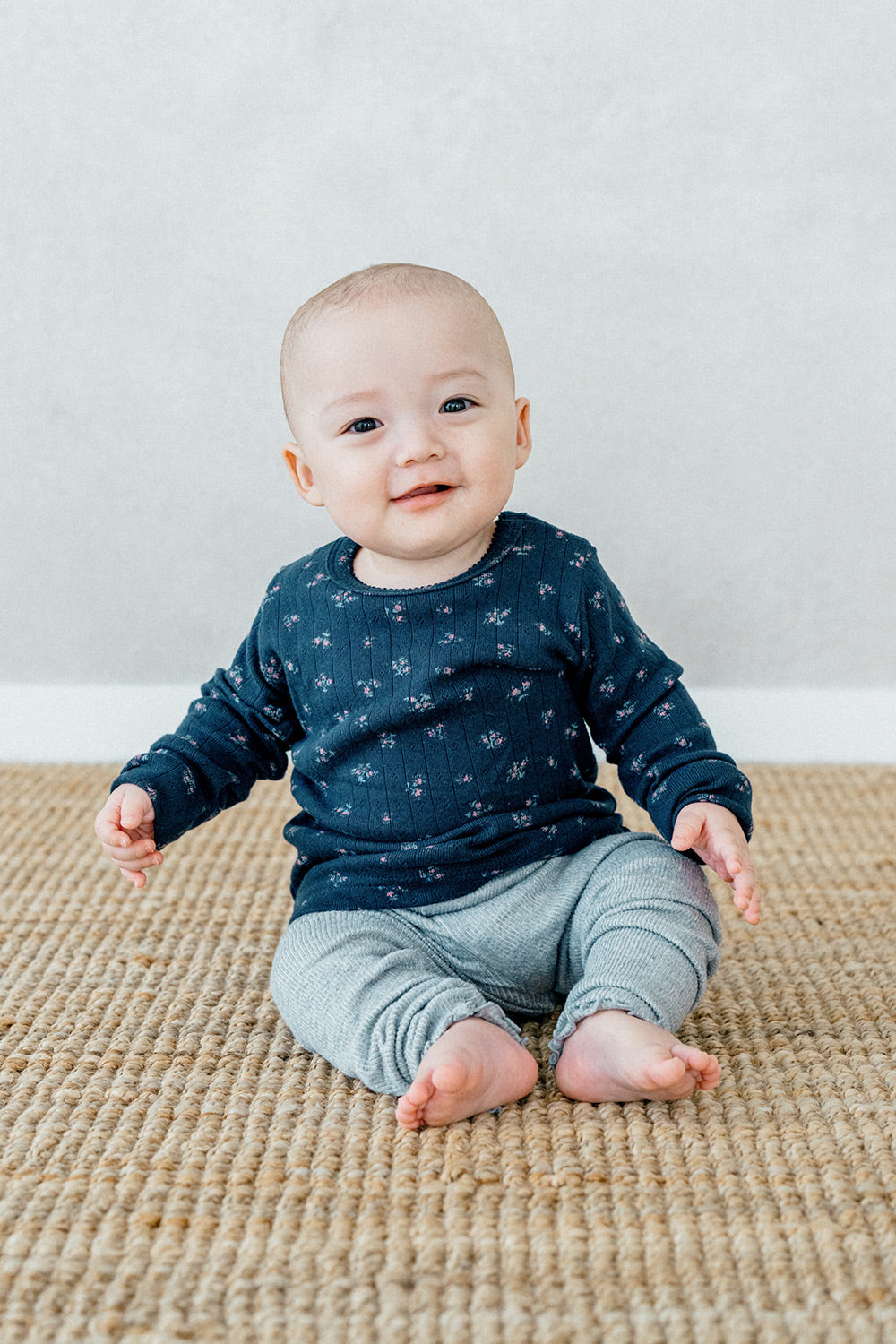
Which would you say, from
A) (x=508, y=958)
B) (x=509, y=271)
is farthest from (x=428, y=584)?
(x=509, y=271)

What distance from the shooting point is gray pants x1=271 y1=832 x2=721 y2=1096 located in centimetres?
74

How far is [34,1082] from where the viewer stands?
76cm

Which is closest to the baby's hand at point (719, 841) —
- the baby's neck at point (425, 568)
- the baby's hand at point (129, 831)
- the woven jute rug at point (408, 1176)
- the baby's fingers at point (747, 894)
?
the baby's fingers at point (747, 894)

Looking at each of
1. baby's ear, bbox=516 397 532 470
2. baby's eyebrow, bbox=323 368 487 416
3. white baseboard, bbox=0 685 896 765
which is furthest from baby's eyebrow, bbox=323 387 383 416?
white baseboard, bbox=0 685 896 765

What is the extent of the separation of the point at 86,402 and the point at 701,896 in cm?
95

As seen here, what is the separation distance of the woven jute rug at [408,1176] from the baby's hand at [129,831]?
108mm

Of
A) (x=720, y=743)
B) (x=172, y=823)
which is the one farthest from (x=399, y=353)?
(x=720, y=743)

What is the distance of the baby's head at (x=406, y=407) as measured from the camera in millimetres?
798

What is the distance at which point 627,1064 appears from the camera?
0.69m

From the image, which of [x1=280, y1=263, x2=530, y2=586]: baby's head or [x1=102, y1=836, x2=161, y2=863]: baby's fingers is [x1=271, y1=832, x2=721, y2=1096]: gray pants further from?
[x1=280, y1=263, x2=530, y2=586]: baby's head

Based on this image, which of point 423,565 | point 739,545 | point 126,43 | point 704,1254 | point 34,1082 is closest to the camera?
point 704,1254

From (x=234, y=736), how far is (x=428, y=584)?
0.59 feet

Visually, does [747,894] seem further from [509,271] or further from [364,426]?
[509,271]

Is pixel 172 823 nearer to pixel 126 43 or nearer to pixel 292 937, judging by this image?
pixel 292 937
